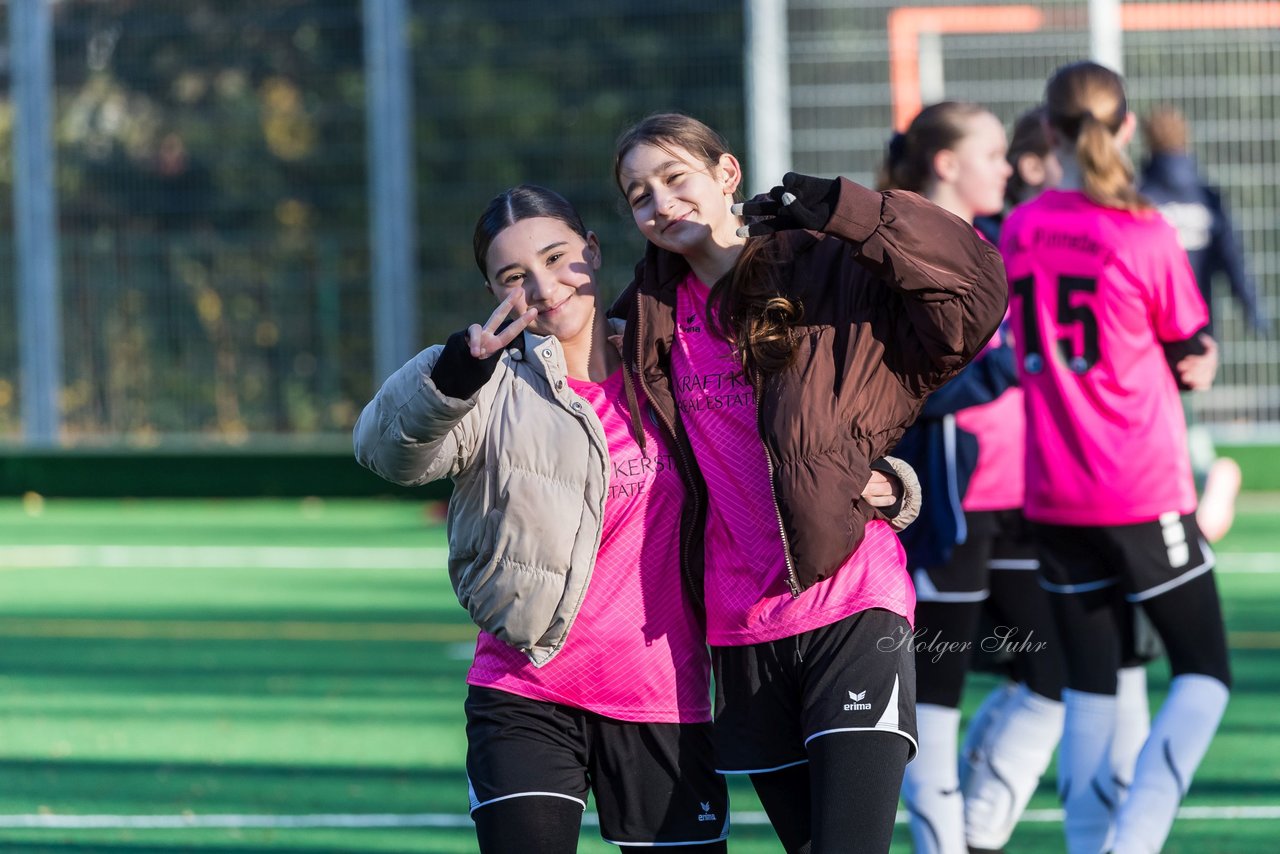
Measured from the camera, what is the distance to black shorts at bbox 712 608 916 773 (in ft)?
10.5

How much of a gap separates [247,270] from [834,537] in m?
13.6

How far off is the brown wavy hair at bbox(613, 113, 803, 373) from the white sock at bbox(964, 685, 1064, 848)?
2.00 m

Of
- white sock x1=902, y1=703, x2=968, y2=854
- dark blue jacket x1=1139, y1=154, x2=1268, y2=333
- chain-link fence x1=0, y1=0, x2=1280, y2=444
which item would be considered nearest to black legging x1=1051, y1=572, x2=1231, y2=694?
white sock x1=902, y1=703, x2=968, y2=854

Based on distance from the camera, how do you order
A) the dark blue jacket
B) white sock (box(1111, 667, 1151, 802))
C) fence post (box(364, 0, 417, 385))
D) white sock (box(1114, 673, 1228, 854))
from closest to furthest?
white sock (box(1114, 673, 1228, 854)), white sock (box(1111, 667, 1151, 802)), the dark blue jacket, fence post (box(364, 0, 417, 385))

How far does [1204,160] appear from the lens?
14148 mm

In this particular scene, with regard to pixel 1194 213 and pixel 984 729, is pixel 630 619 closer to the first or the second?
pixel 984 729

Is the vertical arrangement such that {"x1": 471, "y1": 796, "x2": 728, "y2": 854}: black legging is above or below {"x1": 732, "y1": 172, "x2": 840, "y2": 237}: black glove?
below

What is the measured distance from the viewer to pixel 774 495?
3.17 m

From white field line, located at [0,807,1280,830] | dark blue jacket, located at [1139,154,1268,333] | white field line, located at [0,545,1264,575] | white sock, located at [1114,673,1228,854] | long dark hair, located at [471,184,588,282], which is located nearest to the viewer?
long dark hair, located at [471,184,588,282]

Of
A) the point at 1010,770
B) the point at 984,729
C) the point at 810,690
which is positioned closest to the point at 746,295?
the point at 810,690

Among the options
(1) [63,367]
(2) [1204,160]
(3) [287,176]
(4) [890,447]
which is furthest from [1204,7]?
(4) [890,447]

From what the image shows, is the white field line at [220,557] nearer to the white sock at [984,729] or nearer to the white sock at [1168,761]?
the white sock at [984,729]

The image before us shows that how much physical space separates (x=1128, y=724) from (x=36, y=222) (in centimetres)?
1359

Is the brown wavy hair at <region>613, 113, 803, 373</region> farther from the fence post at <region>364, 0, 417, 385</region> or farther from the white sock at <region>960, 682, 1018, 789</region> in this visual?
the fence post at <region>364, 0, 417, 385</region>
